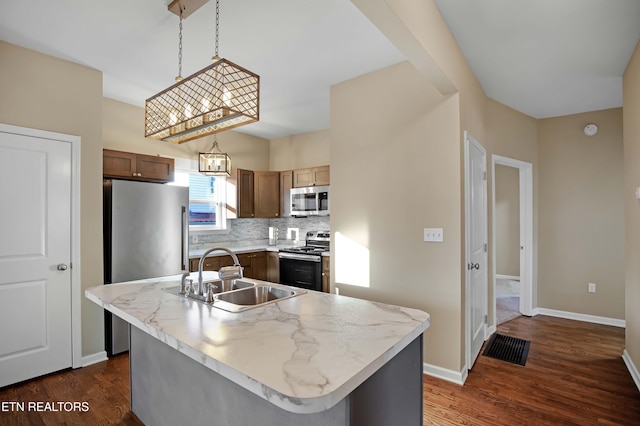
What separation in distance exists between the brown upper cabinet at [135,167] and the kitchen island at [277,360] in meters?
1.77

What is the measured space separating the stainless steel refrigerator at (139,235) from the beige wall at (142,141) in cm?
80

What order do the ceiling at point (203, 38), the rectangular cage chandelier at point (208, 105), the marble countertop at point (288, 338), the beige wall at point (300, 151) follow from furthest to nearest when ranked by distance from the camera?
the beige wall at point (300, 151), the ceiling at point (203, 38), the rectangular cage chandelier at point (208, 105), the marble countertop at point (288, 338)

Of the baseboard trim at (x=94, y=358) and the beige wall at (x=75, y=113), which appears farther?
the baseboard trim at (x=94, y=358)

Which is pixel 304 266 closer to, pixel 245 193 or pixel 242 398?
pixel 245 193

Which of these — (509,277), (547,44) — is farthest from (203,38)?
(509,277)

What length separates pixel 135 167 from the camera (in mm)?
3506

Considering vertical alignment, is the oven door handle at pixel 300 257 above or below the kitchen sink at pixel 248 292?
below

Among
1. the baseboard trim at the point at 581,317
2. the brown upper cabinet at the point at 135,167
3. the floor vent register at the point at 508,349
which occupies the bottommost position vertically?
the floor vent register at the point at 508,349

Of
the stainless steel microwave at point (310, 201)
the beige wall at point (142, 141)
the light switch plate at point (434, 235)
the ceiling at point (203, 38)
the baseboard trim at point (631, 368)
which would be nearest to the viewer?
the ceiling at point (203, 38)

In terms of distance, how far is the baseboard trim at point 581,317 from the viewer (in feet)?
12.9

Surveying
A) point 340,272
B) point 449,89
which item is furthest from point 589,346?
point 449,89

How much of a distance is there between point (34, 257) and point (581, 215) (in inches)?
235

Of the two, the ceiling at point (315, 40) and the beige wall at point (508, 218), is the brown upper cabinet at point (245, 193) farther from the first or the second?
the beige wall at point (508, 218)

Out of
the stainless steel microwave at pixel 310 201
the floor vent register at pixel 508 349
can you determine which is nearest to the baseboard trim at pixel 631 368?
the floor vent register at pixel 508 349
